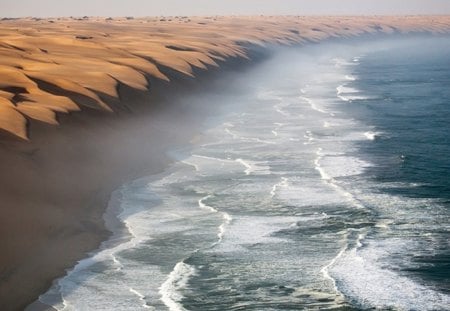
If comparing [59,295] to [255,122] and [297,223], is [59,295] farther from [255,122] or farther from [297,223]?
[255,122]

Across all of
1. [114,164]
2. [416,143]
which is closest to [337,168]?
[416,143]

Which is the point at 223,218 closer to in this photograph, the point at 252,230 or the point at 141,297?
the point at 252,230

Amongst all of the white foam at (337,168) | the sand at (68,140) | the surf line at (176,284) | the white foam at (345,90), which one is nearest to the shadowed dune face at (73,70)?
the sand at (68,140)

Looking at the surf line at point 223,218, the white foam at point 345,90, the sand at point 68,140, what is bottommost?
the white foam at point 345,90

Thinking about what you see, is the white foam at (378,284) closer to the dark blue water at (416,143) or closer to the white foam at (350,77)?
the dark blue water at (416,143)

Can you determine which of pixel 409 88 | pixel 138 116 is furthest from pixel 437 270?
pixel 409 88

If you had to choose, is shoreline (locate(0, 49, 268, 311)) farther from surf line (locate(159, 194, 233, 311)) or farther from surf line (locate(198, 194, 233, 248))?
surf line (locate(198, 194, 233, 248))
